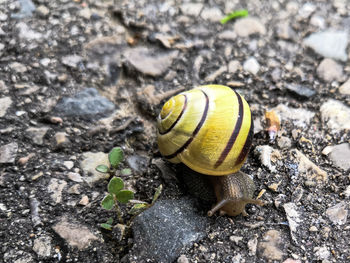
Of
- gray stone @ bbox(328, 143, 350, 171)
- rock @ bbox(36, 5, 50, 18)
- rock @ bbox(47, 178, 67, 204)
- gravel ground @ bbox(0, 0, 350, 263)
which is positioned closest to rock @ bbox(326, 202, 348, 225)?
gravel ground @ bbox(0, 0, 350, 263)

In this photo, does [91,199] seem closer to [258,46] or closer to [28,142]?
→ [28,142]

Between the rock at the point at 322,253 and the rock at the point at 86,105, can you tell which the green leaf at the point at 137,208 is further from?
the rock at the point at 322,253

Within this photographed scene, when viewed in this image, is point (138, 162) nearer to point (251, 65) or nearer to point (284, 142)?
point (284, 142)

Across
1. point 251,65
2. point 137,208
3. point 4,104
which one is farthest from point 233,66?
point 4,104

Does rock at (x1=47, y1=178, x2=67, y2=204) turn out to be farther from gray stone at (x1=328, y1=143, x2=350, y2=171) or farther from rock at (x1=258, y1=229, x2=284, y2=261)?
gray stone at (x1=328, y1=143, x2=350, y2=171)

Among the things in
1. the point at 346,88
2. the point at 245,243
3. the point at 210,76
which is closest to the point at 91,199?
the point at 245,243

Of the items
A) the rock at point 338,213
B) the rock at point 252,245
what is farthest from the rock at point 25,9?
the rock at point 338,213
